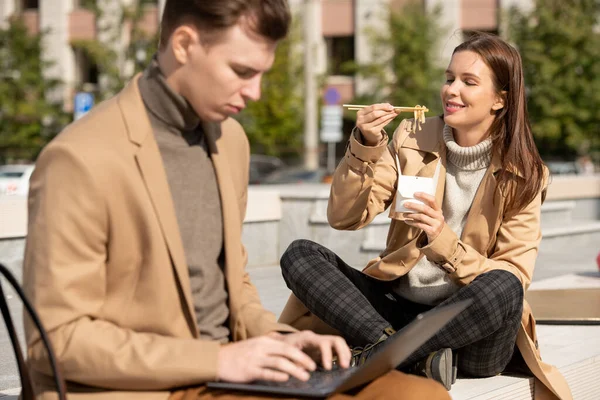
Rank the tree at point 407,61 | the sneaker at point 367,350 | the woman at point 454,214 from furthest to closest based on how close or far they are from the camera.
Result: 1. the tree at point 407,61
2. the woman at point 454,214
3. the sneaker at point 367,350

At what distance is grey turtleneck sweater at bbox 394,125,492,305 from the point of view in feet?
13.8

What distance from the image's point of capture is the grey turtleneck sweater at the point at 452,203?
4.20 m

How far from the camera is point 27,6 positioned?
140ft

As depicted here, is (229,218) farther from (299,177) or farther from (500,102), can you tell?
(299,177)

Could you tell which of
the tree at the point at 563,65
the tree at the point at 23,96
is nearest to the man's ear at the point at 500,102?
the tree at the point at 563,65

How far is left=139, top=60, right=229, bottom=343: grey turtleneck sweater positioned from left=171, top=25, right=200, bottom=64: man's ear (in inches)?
3.1

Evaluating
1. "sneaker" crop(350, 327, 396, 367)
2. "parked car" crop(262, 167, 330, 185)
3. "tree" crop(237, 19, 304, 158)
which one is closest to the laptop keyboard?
"sneaker" crop(350, 327, 396, 367)

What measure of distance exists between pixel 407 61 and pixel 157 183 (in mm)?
32329

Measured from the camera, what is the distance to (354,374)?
2.29 m

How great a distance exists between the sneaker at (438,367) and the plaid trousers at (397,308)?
0.03 meters

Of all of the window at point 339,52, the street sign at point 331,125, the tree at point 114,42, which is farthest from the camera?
the window at point 339,52

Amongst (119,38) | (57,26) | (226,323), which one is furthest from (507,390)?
(57,26)

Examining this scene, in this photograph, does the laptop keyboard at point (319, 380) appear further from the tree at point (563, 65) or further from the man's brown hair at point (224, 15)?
the tree at point (563, 65)

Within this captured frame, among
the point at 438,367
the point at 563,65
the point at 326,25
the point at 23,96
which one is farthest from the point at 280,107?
the point at 438,367
